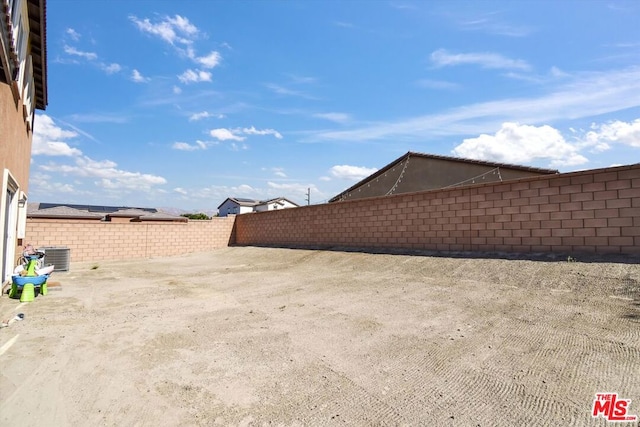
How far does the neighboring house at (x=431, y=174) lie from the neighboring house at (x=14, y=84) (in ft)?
50.2

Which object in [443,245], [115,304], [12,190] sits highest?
[12,190]

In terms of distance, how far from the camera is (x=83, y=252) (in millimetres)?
16219

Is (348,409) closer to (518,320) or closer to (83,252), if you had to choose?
(518,320)

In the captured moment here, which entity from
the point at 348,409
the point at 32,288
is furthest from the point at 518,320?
the point at 32,288

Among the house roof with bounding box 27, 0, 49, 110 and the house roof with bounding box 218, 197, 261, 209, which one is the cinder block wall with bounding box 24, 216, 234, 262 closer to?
the house roof with bounding box 27, 0, 49, 110

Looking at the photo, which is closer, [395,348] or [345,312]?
[395,348]

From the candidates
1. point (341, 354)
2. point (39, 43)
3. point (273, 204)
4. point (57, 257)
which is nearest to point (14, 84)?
point (39, 43)

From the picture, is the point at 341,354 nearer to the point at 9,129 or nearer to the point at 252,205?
the point at 9,129

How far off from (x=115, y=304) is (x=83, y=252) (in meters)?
12.0

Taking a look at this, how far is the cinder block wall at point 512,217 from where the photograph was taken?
677 cm

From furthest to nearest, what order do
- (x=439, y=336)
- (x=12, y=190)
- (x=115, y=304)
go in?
(x=12, y=190), (x=115, y=304), (x=439, y=336)

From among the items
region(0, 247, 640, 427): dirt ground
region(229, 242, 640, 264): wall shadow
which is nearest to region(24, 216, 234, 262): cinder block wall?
region(0, 247, 640, 427): dirt ground

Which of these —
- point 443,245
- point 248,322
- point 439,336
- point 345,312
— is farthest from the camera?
point 443,245

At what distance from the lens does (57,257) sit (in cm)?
1163
